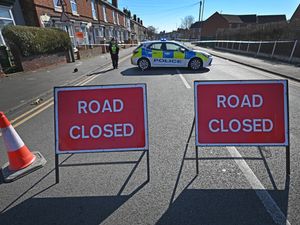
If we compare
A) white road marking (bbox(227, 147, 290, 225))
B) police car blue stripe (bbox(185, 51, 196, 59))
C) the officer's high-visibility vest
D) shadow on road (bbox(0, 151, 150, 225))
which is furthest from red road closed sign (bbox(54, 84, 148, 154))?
the officer's high-visibility vest

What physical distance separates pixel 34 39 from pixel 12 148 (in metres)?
10.6

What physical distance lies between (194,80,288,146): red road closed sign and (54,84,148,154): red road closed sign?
0.80 meters

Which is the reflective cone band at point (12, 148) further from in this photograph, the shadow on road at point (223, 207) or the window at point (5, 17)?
the window at point (5, 17)

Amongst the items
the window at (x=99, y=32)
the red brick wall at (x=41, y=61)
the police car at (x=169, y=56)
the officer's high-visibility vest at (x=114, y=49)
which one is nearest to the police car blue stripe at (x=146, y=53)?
the police car at (x=169, y=56)

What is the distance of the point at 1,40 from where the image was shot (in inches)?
499

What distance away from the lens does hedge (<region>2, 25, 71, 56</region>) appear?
10.3 metres

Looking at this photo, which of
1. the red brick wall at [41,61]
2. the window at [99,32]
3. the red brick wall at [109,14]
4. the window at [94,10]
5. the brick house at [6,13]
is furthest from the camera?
the red brick wall at [109,14]

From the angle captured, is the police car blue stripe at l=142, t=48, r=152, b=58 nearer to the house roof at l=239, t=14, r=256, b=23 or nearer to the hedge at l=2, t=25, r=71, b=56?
the hedge at l=2, t=25, r=71, b=56

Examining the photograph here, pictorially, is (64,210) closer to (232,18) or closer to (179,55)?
(179,55)

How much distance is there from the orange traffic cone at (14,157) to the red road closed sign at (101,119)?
639 millimetres

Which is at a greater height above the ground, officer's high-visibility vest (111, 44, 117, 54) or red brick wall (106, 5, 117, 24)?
red brick wall (106, 5, 117, 24)

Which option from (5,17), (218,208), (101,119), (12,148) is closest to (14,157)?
(12,148)

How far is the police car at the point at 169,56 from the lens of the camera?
10.7 meters

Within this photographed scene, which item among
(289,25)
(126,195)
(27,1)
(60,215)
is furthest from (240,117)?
(27,1)
